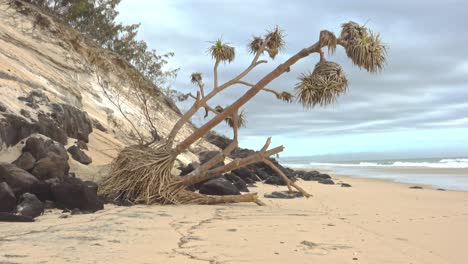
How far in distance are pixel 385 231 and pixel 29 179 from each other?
16.9ft

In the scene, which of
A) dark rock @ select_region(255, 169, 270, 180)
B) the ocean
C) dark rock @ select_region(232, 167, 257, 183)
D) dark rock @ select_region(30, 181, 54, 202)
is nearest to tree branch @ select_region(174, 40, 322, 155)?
dark rock @ select_region(30, 181, 54, 202)

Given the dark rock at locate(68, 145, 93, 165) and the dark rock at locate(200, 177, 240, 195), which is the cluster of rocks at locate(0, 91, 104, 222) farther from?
the dark rock at locate(200, 177, 240, 195)

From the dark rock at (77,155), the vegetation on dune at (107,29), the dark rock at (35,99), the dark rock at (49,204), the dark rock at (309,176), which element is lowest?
the dark rock at (49,204)

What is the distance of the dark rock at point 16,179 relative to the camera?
21.9ft

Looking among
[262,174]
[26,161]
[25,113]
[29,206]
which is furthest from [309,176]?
[29,206]

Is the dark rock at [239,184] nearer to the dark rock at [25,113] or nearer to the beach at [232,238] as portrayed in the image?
the beach at [232,238]

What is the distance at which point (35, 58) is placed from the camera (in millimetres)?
15383

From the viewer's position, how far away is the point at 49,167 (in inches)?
317

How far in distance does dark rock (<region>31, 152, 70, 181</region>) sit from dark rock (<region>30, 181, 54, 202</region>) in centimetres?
85

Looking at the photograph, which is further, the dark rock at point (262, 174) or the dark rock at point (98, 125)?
the dark rock at point (262, 174)

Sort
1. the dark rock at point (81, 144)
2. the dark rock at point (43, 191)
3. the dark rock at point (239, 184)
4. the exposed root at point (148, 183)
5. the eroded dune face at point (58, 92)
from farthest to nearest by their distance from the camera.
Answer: the dark rock at point (239, 184)
the dark rock at point (81, 144)
the eroded dune face at point (58, 92)
the exposed root at point (148, 183)
the dark rock at point (43, 191)

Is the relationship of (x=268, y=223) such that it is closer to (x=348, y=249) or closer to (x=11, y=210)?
(x=348, y=249)

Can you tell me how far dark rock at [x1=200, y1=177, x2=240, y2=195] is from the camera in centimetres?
970

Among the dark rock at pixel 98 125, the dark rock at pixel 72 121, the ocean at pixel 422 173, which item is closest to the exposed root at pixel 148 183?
the dark rock at pixel 72 121
